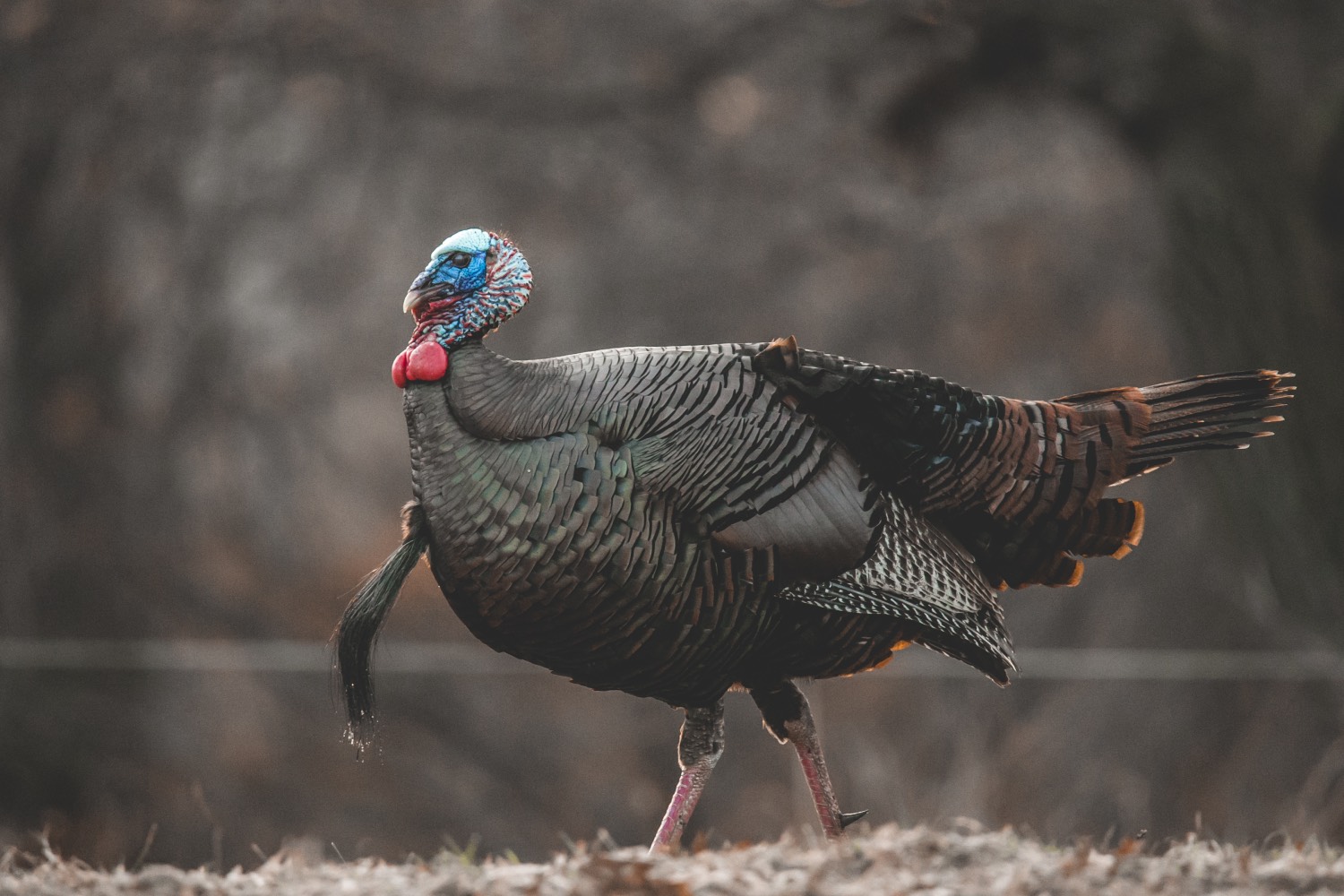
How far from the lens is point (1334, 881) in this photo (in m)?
3.44

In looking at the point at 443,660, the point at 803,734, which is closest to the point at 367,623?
the point at 803,734

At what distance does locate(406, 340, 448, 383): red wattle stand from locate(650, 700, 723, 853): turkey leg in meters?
1.09

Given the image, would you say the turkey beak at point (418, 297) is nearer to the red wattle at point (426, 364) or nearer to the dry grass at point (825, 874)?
the red wattle at point (426, 364)

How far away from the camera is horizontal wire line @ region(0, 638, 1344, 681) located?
817 centimetres

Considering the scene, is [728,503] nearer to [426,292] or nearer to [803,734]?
[803,734]

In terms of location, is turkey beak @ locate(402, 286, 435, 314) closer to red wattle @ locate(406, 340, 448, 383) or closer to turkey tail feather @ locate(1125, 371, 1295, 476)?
red wattle @ locate(406, 340, 448, 383)

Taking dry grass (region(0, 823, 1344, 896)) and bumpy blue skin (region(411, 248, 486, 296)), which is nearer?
dry grass (region(0, 823, 1344, 896))

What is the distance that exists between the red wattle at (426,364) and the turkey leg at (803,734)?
1.14 m

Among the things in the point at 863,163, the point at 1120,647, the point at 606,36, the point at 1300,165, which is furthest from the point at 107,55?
the point at 1120,647

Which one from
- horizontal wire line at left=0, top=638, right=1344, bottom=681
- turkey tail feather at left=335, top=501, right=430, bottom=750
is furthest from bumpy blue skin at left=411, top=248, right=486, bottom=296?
horizontal wire line at left=0, top=638, right=1344, bottom=681

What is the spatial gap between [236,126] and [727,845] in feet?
23.3

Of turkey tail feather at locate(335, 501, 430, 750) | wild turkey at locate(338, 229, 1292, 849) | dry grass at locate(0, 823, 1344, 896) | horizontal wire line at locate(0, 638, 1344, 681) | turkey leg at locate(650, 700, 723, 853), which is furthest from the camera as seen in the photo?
horizontal wire line at locate(0, 638, 1344, 681)

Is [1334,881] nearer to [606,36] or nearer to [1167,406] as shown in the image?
[1167,406]

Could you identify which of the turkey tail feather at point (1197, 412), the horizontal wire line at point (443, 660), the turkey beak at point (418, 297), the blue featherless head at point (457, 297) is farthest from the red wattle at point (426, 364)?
the horizontal wire line at point (443, 660)
